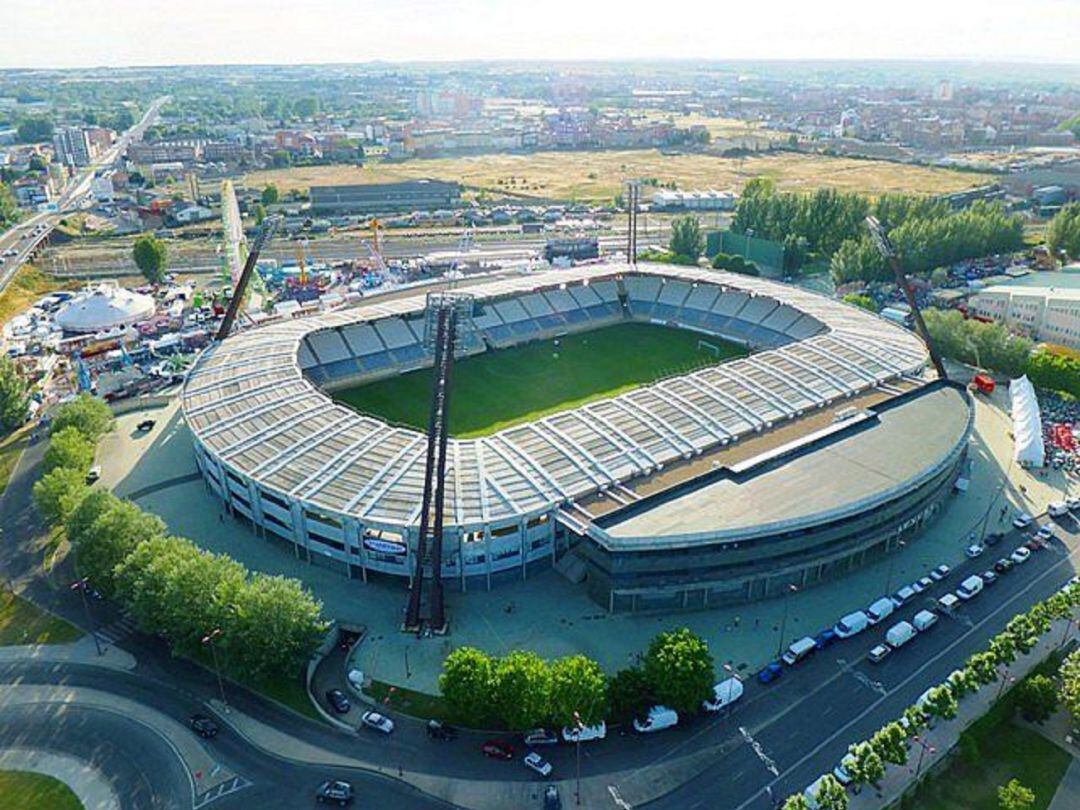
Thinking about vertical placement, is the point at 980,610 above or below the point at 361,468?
below

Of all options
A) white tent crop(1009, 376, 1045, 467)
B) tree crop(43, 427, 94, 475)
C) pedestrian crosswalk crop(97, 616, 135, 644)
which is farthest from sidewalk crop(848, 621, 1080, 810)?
tree crop(43, 427, 94, 475)

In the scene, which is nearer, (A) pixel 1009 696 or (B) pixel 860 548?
(A) pixel 1009 696

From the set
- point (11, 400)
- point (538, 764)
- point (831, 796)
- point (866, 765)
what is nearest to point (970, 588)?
point (866, 765)

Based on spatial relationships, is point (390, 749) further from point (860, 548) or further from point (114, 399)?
point (114, 399)

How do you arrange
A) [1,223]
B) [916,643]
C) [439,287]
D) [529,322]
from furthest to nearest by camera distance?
1. [1,223]
2. [439,287]
3. [529,322]
4. [916,643]

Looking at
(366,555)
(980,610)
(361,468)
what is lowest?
(980,610)

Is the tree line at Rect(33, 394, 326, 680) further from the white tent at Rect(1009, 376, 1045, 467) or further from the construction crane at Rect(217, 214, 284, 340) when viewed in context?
the white tent at Rect(1009, 376, 1045, 467)

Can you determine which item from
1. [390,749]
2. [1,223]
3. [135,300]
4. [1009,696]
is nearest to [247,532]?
[390,749]
